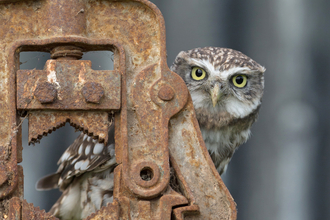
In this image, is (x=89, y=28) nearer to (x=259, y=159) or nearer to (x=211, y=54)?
(x=211, y=54)

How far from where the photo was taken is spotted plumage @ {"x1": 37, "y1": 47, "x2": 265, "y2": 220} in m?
2.24

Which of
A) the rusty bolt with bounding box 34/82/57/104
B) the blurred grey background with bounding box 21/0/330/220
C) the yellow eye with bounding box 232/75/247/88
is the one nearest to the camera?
the rusty bolt with bounding box 34/82/57/104

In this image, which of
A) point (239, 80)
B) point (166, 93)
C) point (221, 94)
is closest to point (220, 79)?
point (221, 94)

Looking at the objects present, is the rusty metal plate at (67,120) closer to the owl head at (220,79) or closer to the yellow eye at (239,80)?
the owl head at (220,79)

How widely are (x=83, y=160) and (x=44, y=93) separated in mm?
1164

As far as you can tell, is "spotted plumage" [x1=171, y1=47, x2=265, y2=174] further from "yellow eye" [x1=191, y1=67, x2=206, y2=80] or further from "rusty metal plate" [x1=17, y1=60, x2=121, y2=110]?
"rusty metal plate" [x1=17, y1=60, x2=121, y2=110]

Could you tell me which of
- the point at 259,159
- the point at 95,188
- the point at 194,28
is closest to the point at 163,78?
the point at 95,188

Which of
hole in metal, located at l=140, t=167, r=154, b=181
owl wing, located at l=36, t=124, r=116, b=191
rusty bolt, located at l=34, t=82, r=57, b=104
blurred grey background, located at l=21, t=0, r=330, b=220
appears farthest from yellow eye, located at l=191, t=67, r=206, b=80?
rusty bolt, located at l=34, t=82, r=57, b=104

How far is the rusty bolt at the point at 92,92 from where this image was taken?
1084mm

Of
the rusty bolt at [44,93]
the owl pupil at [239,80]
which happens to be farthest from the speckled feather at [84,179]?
the owl pupil at [239,80]

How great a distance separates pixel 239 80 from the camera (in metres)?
2.51

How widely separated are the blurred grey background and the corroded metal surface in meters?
2.44

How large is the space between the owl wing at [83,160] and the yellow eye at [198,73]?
755 millimetres

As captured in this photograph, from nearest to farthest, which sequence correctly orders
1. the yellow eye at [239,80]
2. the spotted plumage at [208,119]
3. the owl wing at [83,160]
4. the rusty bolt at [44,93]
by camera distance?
the rusty bolt at [44,93]
the owl wing at [83,160]
the spotted plumage at [208,119]
the yellow eye at [239,80]
